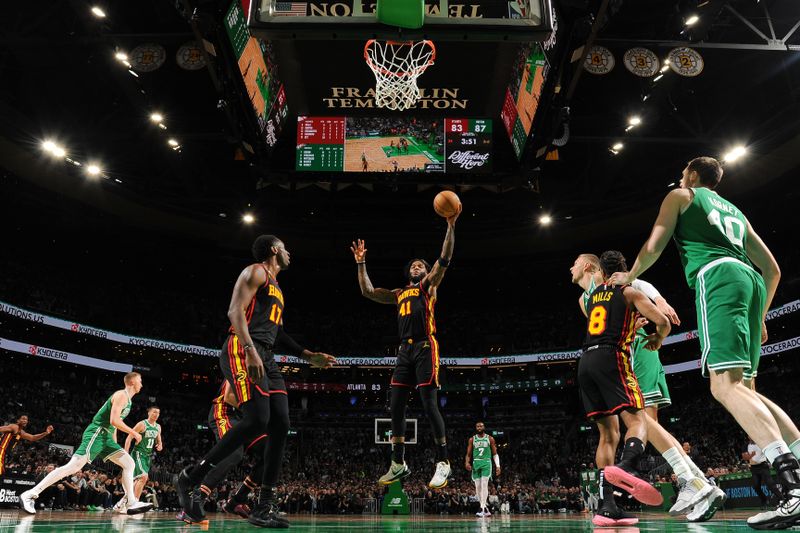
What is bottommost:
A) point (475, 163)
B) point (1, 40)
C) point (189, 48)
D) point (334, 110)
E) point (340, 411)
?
point (340, 411)

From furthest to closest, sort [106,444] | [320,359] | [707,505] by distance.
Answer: [106,444] < [320,359] < [707,505]

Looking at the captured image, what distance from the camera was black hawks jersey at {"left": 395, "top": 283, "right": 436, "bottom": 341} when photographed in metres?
7.04

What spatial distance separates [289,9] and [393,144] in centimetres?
624

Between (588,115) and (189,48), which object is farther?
(588,115)

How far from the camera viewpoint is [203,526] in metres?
5.06

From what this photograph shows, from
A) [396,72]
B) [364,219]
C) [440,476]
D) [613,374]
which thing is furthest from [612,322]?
[364,219]

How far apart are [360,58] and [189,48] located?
379 centimetres

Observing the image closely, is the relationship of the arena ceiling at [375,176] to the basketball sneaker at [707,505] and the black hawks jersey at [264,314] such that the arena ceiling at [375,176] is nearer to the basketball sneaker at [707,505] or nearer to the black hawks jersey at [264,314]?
the black hawks jersey at [264,314]

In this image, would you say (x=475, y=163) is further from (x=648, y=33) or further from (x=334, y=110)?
(x=648, y=33)

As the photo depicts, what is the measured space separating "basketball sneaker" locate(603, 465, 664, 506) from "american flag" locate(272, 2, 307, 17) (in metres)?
5.87

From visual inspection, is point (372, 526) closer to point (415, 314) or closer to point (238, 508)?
point (238, 508)

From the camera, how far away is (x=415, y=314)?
7.09 m

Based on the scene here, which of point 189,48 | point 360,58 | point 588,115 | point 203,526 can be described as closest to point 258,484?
point 203,526

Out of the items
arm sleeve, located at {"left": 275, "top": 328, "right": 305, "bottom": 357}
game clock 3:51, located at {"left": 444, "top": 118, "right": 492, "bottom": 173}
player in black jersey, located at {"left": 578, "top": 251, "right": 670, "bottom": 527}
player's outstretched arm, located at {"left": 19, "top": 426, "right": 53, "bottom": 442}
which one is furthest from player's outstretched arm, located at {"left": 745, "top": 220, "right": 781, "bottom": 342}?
player's outstretched arm, located at {"left": 19, "top": 426, "right": 53, "bottom": 442}
